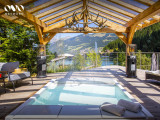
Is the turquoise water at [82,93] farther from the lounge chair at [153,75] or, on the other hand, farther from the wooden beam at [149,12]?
the wooden beam at [149,12]

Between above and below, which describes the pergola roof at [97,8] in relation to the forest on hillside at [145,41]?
below

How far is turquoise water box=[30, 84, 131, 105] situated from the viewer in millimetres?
3493

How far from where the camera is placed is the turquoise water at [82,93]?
349 cm

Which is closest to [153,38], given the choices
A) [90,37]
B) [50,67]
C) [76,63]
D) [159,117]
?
[90,37]

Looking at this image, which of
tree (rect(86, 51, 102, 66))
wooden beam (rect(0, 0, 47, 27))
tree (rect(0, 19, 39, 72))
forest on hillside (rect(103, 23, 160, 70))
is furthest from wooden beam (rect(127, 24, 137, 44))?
forest on hillside (rect(103, 23, 160, 70))

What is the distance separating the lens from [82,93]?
13.5 feet

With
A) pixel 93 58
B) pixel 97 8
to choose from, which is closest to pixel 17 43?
pixel 97 8

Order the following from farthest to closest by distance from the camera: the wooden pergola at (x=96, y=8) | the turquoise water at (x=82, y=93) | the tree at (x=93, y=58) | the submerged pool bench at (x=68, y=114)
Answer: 1. the tree at (x=93, y=58)
2. the wooden pergola at (x=96, y=8)
3. the turquoise water at (x=82, y=93)
4. the submerged pool bench at (x=68, y=114)

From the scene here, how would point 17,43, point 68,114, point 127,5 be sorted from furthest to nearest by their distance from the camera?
point 17,43
point 127,5
point 68,114

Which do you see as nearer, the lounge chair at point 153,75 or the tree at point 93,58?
the lounge chair at point 153,75

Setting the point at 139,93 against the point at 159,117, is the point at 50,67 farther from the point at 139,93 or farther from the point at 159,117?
the point at 159,117

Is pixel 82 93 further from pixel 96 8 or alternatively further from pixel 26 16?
pixel 96 8

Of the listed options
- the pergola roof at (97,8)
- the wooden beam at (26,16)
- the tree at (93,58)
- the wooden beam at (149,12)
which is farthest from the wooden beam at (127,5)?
the tree at (93,58)

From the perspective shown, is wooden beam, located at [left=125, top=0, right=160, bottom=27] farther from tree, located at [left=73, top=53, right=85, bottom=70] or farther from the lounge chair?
tree, located at [left=73, top=53, right=85, bottom=70]
